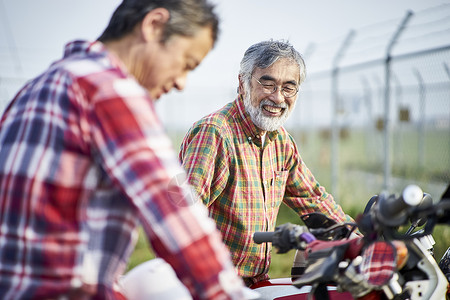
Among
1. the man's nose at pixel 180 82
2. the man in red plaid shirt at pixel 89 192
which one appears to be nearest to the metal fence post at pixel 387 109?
the man's nose at pixel 180 82

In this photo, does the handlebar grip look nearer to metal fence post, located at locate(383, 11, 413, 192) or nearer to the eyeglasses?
the eyeglasses

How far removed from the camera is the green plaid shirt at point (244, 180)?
2299 millimetres

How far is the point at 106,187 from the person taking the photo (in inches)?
39.6

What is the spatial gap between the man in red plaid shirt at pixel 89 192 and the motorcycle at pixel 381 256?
0.48 metres

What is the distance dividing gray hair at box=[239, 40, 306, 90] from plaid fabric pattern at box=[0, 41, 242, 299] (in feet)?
5.31

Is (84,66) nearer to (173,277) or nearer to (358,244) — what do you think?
(173,277)

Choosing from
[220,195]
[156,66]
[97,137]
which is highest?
[156,66]

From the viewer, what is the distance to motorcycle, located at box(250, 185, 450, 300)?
50.4 inches

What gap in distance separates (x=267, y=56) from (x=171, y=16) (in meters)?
1.50

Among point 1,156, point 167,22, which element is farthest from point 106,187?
point 167,22

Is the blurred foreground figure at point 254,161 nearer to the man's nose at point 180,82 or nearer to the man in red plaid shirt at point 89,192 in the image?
the man's nose at point 180,82

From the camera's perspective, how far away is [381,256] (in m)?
1.34

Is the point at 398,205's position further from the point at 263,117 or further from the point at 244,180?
the point at 263,117

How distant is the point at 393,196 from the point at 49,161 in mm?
866
